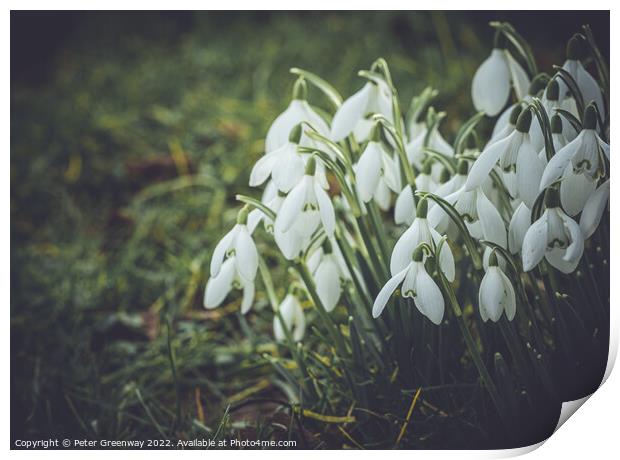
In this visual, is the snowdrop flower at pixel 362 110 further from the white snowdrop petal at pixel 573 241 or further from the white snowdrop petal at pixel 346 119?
the white snowdrop petal at pixel 573 241

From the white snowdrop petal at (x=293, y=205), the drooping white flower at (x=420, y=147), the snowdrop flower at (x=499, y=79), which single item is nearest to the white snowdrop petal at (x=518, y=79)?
the snowdrop flower at (x=499, y=79)

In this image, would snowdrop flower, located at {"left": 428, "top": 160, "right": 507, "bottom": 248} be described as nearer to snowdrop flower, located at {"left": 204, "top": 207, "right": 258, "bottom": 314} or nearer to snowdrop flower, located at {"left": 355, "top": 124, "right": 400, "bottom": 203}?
snowdrop flower, located at {"left": 355, "top": 124, "right": 400, "bottom": 203}

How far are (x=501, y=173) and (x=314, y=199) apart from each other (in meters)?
0.23

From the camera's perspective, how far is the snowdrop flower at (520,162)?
96 cm

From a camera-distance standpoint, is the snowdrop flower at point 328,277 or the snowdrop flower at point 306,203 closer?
the snowdrop flower at point 306,203

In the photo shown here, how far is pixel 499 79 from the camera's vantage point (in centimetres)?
110

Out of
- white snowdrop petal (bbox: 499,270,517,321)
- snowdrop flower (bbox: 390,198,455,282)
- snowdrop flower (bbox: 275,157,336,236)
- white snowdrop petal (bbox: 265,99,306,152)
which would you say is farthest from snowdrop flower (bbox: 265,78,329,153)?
white snowdrop petal (bbox: 499,270,517,321)

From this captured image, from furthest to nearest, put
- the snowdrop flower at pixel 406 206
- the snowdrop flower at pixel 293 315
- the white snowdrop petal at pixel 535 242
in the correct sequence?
the snowdrop flower at pixel 293 315 → the snowdrop flower at pixel 406 206 → the white snowdrop petal at pixel 535 242

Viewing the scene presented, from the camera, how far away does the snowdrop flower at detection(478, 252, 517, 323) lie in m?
0.96

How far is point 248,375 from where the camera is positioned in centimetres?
133

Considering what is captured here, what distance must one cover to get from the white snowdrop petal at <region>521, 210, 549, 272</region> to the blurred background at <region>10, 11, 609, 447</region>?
325mm

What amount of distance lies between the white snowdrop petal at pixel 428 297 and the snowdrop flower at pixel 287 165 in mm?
191

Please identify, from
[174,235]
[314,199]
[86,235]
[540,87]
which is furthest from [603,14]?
[86,235]
